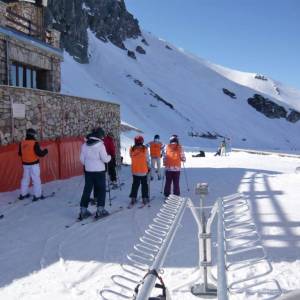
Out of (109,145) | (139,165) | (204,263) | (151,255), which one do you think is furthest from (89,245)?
(109,145)

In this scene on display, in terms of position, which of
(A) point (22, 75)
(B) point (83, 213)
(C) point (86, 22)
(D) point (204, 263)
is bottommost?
(B) point (83, 213)

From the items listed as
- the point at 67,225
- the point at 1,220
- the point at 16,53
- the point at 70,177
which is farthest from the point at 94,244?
the point at 16,53

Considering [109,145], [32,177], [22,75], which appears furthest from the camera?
[22,75]

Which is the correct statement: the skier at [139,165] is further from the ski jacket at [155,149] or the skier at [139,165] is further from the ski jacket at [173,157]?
the ski jacket at [155,149]

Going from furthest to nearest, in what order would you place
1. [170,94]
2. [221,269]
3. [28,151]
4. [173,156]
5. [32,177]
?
[170,94]
[173,156]
[32,177]
[28,151]
[221,269]

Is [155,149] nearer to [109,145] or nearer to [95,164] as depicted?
[109,145]

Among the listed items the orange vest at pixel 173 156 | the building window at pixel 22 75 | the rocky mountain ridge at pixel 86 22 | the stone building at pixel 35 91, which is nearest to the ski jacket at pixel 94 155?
the orange vest at pixel 173 156

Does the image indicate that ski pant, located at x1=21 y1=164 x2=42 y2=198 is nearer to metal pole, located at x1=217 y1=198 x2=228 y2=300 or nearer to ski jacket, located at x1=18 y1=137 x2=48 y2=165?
ski jacket, located at x1=18 y1=137 x2=48 y2=165

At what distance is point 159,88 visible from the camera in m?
76.9

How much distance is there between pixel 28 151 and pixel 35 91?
357cm

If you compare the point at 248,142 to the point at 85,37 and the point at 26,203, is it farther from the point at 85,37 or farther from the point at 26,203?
the point at 26,203

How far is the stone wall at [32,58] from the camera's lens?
1616cm

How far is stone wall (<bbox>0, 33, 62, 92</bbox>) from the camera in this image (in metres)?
16.2

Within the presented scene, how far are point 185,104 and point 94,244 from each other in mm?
69595
